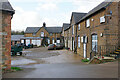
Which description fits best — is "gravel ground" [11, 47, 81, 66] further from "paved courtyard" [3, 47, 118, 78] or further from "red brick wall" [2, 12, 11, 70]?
"red brick wall" [2, 12, 11, 70]

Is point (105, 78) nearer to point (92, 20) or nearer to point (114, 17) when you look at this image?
point (114, 17)

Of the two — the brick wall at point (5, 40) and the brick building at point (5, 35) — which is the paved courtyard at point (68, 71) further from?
the brick building at point (5, 35)

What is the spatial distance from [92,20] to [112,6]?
3.10 meters

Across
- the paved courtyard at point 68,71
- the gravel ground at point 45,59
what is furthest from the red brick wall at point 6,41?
the gravel ground at point 45,59

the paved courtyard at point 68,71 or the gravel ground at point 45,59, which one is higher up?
the paved courtyard at point 68,71

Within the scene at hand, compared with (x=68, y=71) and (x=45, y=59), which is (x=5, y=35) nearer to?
(x=68, y=71)

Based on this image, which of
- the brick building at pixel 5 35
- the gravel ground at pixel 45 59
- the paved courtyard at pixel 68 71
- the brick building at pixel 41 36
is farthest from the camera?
Result: the brick building at pixel 41 36

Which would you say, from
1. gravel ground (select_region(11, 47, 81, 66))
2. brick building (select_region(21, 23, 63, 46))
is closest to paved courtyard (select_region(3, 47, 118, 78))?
gravel ground (select_region(11, 47, 81, 66))

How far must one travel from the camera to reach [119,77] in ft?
16.9

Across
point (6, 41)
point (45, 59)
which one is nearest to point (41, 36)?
point (45, 59)

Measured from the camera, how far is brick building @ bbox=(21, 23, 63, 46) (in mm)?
45719

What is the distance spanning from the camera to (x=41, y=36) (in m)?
47.2

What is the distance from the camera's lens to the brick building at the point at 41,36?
150ft

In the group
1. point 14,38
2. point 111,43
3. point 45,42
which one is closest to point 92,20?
point 111,43
